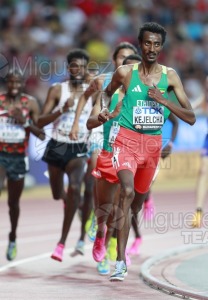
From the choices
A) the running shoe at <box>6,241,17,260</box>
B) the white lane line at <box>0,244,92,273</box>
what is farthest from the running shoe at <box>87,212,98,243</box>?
the running shoe at <box>6,241,17,260</box>

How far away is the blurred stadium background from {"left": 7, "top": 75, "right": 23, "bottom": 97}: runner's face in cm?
720

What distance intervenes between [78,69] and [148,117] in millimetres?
2572

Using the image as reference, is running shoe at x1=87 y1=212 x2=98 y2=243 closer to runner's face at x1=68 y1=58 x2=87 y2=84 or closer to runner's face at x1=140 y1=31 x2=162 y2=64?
runner's face at x1=68 y1=58 x2=87 y2=84

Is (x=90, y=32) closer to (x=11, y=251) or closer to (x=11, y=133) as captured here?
(x=11, y=133)

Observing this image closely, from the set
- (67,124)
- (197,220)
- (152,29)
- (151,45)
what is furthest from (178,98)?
(197,220)

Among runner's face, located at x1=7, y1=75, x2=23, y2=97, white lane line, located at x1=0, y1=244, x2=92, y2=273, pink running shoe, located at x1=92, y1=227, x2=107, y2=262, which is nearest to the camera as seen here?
pink running shoe, located at x1=92, y1=227, x2=107, y2=262

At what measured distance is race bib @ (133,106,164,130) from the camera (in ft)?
33.0

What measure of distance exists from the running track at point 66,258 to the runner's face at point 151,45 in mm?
2330

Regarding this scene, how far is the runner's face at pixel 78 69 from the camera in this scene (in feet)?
40.7

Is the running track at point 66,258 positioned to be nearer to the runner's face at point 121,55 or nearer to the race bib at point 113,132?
the race bib at point 113,132

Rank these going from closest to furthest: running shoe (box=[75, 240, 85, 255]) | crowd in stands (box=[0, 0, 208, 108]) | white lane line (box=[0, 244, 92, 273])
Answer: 1. white lane line (box=[0, 244, 92, 273])
2. running shoe (box=[75, 240, 85, 255])
3. crowd in stands (box=[0, 0, 208, 108])

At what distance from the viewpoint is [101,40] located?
966 inches

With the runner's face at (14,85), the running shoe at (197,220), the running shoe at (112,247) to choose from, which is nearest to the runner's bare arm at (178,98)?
the running shoe at (112,247)

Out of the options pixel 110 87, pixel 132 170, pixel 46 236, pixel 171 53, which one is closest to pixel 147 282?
pixel 132 170
